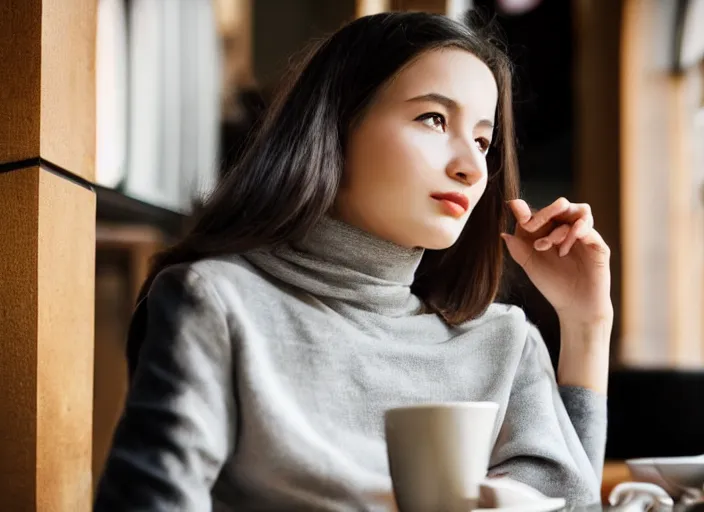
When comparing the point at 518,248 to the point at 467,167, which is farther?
the point at 518,248

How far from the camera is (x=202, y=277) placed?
753mm

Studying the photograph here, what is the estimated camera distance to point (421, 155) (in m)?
0.81

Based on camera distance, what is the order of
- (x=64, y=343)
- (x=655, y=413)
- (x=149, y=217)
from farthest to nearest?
(x=149, y=217) → (x=655, y=413) → (x=64, y=343)

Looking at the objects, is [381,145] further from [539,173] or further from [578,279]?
[539,173]

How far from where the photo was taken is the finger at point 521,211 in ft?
2.90

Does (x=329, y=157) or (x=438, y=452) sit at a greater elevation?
(x=329, y=157)

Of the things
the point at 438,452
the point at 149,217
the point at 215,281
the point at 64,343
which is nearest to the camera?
the point at 438,452

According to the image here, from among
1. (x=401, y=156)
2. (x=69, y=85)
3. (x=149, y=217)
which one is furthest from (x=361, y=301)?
(x=149, y=217)

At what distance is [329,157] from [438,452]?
1.01ft

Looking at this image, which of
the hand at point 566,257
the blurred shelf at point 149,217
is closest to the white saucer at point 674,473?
the hand at point 566,257

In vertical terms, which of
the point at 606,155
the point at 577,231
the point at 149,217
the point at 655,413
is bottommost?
the point at 655,413

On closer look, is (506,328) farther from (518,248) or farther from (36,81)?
(36,81)

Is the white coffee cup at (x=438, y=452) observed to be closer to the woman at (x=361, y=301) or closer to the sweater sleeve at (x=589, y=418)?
the woman at (x=361, y=301)

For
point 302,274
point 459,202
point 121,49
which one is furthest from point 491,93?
point 121,49
